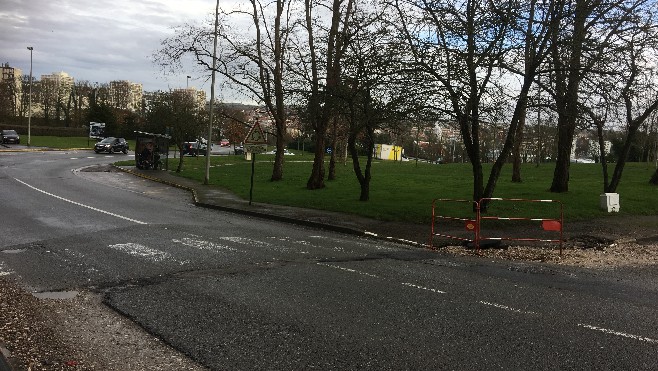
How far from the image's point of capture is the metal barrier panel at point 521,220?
1403cm

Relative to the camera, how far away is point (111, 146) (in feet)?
210

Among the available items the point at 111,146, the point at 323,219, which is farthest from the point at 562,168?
the point at 111,146

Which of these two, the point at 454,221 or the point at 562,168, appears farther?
the point at 562,168

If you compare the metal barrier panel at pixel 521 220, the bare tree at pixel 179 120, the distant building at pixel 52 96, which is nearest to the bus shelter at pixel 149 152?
the bare tree at pixel 179 120

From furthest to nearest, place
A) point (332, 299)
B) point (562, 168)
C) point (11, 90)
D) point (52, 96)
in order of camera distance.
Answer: point (52, 96)
point (11, 90)
point (562, 168)
point (332, 299)

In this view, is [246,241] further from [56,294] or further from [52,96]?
[52,96]

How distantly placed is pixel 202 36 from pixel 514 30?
18491 mm

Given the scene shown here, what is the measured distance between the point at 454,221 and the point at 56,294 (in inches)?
501

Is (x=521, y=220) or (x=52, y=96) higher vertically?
(x=52, y=96)

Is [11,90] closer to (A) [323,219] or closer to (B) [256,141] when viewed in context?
(B) [256,141]

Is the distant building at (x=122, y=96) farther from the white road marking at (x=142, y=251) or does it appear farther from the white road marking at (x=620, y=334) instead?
the white road marking at (x=620, y=334)

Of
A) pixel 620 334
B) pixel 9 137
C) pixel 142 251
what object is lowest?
pixel 142 251

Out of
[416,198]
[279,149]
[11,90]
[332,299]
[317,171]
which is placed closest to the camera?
[332,299]

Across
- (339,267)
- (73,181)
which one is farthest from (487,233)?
(73,181)
